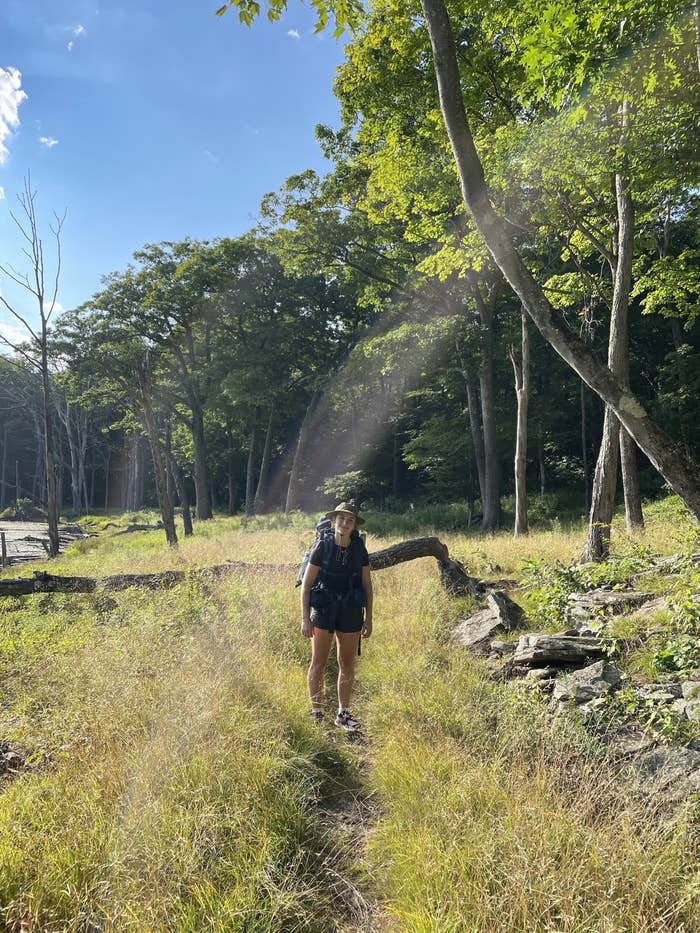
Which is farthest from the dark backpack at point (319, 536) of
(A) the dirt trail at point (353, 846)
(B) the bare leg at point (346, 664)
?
(A) the dirt trail at point (353, 846)

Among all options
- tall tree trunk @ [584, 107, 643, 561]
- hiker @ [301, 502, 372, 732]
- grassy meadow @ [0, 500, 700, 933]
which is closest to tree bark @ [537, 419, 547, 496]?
tall tree trunk @ [584, 107, 643, 561]

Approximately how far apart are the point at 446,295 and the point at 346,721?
16.6 meters

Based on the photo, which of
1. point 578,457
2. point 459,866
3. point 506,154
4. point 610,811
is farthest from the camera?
point 578,457

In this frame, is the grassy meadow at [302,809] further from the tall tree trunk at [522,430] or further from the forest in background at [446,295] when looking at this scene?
the tall tree trunk at [522,430]

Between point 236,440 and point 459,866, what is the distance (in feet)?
135

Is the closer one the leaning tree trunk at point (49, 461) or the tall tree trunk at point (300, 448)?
the leaning tree trunk at point (49, 461)

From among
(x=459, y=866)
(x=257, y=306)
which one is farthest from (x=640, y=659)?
(x=257, y=306)

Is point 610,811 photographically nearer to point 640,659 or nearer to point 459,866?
point 459,866

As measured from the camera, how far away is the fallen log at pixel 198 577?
24.9 feet

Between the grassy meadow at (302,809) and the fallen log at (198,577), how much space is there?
2522mm

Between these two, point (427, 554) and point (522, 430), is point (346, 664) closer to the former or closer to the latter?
point (427, 554)

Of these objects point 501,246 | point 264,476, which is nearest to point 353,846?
point 501,246

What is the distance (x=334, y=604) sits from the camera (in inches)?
183

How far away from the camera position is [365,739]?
13.8ft
